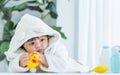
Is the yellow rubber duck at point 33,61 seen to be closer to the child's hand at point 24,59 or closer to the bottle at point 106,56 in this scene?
the child's hand at point 24,59

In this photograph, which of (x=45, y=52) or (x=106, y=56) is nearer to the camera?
(x=45, y=52)

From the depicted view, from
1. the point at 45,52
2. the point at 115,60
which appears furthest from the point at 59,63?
the point at 115,60

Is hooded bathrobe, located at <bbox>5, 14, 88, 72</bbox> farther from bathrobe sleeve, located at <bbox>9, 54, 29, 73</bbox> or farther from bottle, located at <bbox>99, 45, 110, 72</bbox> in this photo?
bottle, located at <bbox>99, 45, 110, 72</bbox>

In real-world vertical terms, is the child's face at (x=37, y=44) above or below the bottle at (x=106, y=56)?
above

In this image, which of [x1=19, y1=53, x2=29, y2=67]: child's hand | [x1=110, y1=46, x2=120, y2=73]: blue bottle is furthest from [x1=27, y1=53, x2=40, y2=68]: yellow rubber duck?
[x1=110, y1=46, x2=120, y2=73]: blue bottle

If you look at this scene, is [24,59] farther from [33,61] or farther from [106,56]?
[106,56]

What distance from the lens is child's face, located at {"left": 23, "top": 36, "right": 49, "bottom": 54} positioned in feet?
3.72

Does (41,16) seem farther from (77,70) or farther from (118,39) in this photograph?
(77,70)

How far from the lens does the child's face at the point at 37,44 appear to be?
1134 millimetres

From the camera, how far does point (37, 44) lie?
1133mm

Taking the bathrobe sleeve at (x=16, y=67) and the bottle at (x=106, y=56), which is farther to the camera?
the bottle at (x=106, y=56)

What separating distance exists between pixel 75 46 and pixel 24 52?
2.10 feet

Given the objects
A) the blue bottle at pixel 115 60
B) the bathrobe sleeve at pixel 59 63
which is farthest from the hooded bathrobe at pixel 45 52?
the blue bottle at pixel 115 60

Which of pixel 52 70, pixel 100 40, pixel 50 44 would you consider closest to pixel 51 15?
pixel 100 40
